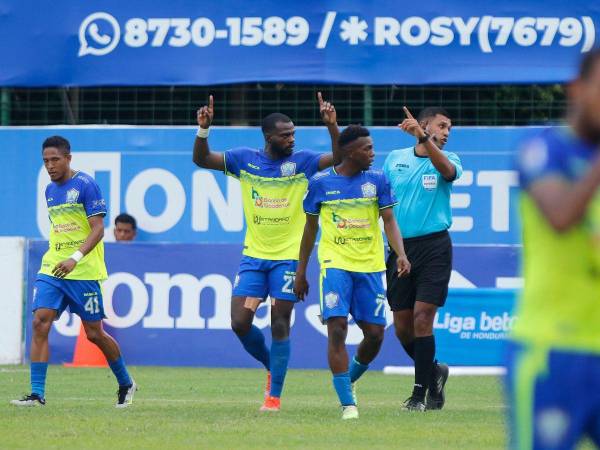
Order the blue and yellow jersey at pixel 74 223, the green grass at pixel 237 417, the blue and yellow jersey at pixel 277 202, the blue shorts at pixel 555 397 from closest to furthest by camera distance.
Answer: the blue shorts at pixel 555 397, the green grass at pixel 237 417, the blue and yellow jersey at pixel 277 202, the blue and yellow jersey at pixel 74 223

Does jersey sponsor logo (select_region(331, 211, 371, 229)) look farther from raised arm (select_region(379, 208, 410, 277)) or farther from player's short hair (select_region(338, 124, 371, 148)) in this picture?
player's short hair (select_region(338, 124, 371, 148))

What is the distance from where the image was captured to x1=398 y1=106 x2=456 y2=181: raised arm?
34.0 feet

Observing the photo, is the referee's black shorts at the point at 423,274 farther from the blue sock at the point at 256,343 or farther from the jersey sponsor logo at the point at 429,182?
the blue sock at the point at 256,343

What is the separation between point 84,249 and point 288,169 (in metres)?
1.74

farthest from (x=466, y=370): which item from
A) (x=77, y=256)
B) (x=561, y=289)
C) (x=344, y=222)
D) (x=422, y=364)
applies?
(x=561, y=289)

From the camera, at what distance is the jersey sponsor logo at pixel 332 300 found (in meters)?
10.1

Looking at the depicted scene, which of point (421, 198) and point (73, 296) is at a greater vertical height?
point (421, 198)

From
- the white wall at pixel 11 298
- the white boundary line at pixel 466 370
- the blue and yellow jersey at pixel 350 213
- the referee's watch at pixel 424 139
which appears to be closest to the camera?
the blue and yellow jersey at pixel 350 213

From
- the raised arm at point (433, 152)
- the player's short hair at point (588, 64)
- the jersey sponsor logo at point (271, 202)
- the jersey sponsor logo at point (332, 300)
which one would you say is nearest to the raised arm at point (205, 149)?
the jersey sponsor logo at point (271, 202)

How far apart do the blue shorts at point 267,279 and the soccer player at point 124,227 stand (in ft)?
24.4

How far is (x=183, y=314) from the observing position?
1683 cm

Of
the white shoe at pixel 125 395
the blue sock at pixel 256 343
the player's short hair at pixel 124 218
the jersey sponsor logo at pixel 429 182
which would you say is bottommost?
the white shoe at pixel 125 395

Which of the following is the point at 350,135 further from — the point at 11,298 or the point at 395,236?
the point at 11,298

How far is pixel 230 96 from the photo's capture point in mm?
19172
